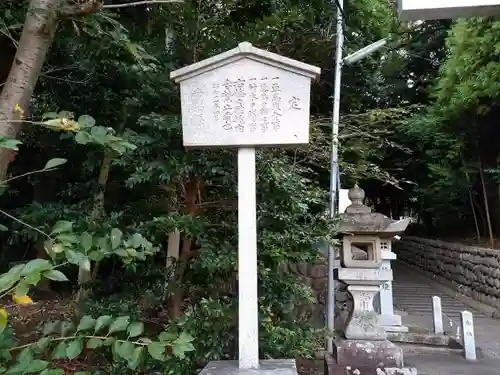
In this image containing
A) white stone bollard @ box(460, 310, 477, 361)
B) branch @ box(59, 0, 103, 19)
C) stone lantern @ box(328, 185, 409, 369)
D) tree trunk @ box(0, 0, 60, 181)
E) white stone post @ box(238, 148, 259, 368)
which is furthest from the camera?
white stone bollard @ box(460, 310, 477, 361)

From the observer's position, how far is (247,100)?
3133 mm

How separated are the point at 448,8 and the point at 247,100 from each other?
1567mm

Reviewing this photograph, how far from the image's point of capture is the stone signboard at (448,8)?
3283 mm

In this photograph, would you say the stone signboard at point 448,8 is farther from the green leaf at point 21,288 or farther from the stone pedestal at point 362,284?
the green leaf at point 21,288

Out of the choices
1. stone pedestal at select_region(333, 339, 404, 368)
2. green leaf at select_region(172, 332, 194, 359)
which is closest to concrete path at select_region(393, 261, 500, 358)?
stone pedestal at select_region(333, 339, 404, 368)

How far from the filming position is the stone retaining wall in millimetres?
10617

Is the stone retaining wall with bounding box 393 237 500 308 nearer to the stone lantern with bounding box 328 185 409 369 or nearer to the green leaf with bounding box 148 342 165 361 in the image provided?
the stone lantern with bounding box 328 185 409 369

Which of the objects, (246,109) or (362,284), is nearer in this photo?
(246,109)

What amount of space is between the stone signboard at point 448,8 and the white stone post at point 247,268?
1.54m

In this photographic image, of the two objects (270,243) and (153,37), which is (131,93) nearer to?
(153,37)

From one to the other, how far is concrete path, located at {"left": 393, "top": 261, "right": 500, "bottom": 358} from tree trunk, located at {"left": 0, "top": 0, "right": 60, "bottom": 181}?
590cm

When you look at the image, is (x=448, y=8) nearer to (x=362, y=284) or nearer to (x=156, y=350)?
(x=156, y=350)

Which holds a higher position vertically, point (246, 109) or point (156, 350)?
point (246, 109)

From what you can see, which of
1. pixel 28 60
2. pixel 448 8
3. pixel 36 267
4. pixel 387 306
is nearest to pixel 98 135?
pixel 36 267
